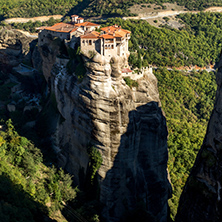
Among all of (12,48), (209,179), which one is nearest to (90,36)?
(209,179)

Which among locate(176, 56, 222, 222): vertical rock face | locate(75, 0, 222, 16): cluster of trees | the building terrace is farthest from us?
locate(75, 0, 222, 16): cluster of trees

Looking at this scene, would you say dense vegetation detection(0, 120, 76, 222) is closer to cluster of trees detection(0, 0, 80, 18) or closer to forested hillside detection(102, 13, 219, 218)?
forested hillside detection(102, 13, 219, 218)

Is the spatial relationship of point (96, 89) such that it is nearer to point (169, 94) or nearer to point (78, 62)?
point (78, 62)

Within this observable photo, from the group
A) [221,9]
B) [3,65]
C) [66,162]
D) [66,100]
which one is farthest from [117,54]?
[221,9]

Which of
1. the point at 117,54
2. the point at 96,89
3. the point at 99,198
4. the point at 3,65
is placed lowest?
the point at 99,198

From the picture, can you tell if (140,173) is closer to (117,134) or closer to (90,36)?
(117,134)

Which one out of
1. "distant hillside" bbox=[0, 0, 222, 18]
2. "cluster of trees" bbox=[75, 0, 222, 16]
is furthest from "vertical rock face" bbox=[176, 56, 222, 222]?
"distant hillside" bbox=[0, 0, 222, 18]

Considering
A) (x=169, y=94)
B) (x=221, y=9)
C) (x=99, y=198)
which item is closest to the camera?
(x=99, y=198)
